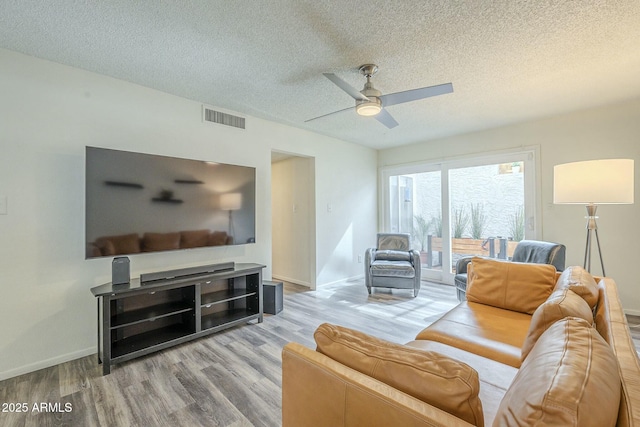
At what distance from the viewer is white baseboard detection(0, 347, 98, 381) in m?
2.15

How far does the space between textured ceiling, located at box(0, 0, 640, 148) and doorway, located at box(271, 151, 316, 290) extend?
1.63 m

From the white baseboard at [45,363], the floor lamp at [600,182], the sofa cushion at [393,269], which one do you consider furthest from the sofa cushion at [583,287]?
the white baseboard at [45,363]

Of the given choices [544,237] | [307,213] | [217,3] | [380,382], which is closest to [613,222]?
[544,237]

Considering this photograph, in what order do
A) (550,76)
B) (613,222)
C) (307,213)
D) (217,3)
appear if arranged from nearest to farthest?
1. (217,3)
2. (550,76)
3. (613,222)
4. (307,213)

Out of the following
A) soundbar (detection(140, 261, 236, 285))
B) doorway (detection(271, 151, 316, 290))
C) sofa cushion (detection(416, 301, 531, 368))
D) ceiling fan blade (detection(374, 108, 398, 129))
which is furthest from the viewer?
doorway (detection(271, 151, 316, 290))

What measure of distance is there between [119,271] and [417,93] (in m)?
2.90

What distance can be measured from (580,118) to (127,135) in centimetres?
535

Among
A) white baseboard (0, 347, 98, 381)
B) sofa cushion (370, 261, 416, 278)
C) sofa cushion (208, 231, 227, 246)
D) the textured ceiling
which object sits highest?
the textured ceiling

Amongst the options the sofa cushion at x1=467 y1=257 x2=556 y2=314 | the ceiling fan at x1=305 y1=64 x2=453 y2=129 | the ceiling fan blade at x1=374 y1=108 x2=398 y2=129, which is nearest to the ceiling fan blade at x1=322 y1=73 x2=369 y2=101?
the ceiling fan at x1=305 y1=64 x2=453 y2=129

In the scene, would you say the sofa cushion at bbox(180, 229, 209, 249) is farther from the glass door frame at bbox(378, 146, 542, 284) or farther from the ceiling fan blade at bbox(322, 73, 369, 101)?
the glass door frame at bbox(378, 146, 542, 284)

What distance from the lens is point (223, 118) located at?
343 centimetres

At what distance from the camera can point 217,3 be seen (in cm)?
175

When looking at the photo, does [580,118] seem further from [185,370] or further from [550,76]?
[185,370]

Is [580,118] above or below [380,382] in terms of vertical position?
above
